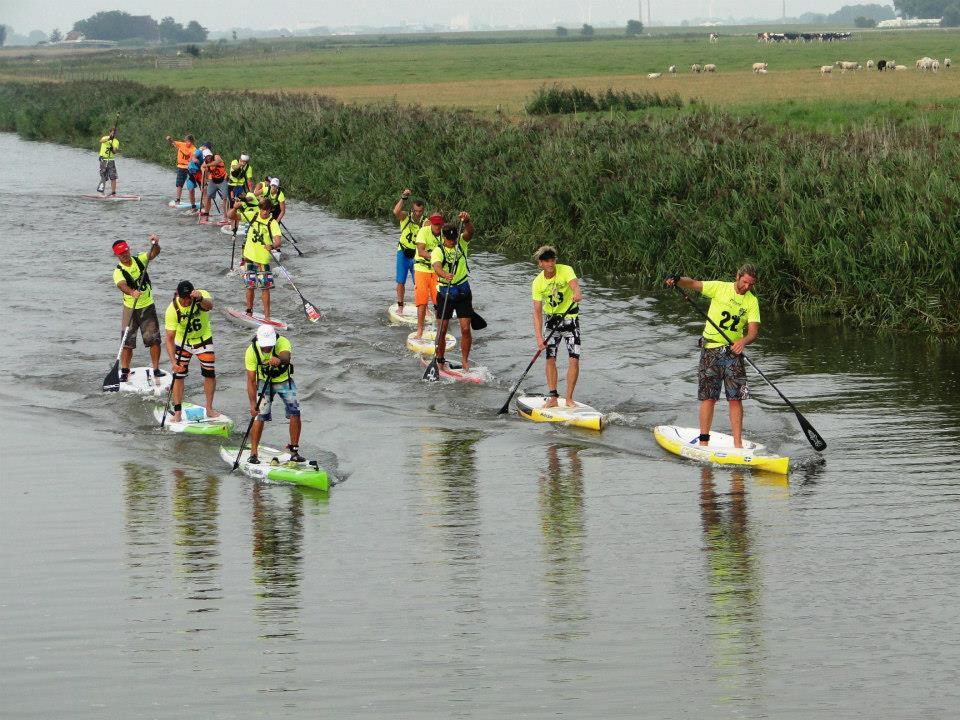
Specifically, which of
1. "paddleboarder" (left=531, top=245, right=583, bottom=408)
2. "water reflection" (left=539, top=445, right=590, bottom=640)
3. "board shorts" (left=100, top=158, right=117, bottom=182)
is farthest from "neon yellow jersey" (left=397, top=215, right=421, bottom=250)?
"board shorts" (left=100, top=158, right=117, bottom=182)

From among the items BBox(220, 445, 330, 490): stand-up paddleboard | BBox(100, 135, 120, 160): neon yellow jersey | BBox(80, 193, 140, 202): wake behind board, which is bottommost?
BBox(220, 445, 330, 490): stand-up paddleboard

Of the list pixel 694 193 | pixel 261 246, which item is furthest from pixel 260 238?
pixel 694 193

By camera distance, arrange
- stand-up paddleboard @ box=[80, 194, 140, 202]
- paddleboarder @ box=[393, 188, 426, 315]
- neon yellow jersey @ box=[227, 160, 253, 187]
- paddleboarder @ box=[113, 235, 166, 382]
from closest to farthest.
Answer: paddleboarder @ box=[113, 235, 166, 382] → paddleboarder @ box=[393, 188, 426, 315] → neon yellow jersey @ box=[227, 160, 253, 187] → stand-up paddleboard @ box=[80, 194, 140, 202]

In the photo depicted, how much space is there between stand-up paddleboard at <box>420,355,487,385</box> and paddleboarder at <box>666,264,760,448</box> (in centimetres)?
532

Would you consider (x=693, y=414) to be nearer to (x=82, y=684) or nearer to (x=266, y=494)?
(x=266, y=494)

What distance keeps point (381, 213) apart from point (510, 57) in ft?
293

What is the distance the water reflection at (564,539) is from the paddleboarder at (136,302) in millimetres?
6422

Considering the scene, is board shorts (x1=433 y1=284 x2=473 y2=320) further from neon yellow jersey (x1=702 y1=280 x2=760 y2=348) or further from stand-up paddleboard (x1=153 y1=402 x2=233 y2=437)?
neon yellow jersey (x1=702 y1=280 x2=760 y2=348)

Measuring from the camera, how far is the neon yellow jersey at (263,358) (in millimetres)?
14695

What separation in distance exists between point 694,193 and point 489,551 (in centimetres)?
1698

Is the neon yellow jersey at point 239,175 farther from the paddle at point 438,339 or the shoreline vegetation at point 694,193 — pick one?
the paddle at point 438,339

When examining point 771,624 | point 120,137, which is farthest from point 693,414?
point 120,137

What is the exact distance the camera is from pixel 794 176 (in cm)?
2577

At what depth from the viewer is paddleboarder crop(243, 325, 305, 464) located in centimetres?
1467
